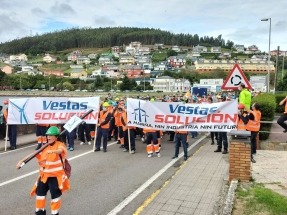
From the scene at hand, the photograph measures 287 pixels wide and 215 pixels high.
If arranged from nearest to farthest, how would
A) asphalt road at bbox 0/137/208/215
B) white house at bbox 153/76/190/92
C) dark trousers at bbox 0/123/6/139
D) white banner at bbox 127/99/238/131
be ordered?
1. asphalt road at bbox 0/137/208/215
2. white banner at bbox 127/99/238/131
3. dark trousers at bbox 0/123/6/139
4. white house at bbox 153/76/190/92

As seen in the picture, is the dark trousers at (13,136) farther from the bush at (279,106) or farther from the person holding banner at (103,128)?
the bush at (279,106)

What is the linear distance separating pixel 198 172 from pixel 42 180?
16.9 feet

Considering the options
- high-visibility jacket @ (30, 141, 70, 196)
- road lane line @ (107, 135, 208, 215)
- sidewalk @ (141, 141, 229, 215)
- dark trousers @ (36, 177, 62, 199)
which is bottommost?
road lane line @ (107, 135, 208, 215)

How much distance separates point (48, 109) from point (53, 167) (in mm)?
8858

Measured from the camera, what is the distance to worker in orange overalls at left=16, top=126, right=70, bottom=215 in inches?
247

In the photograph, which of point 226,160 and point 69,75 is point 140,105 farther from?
point 69,75

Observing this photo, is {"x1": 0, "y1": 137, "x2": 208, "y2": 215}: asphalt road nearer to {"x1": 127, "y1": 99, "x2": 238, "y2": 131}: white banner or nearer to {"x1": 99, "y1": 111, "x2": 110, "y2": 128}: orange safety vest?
{"x1": 99, "y1": 111, "x2": 110, "y2": 128}: orange safety vest

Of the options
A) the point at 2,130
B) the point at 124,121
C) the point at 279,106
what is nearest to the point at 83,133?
the point at 124,121

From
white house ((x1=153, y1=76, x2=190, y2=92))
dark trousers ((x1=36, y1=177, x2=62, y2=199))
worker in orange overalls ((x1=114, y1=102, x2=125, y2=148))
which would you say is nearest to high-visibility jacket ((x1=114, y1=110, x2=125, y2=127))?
worker in orange overalls ((x1=114, y1=102, x2=125, y2=148))

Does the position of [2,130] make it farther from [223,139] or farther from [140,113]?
[223,139]

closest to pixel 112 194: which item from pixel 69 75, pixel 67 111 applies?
pixel 67 111

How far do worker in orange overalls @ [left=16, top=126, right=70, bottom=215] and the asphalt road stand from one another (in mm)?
951

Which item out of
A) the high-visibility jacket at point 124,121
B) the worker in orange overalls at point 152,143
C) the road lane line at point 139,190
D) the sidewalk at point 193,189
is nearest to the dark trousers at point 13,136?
the high-visibility jacket at point 124,121

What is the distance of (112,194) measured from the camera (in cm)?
834
